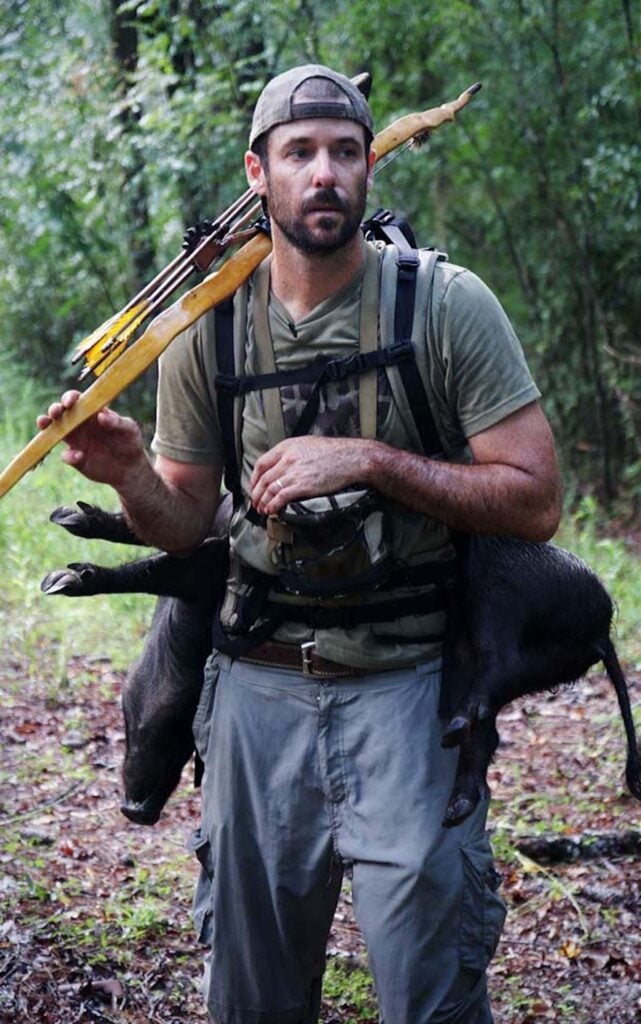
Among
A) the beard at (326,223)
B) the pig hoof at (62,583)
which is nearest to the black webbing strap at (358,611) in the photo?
the pig hoof at (62,583)

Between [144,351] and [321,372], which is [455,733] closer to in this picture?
[321,372]

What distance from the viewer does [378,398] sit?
2670mm

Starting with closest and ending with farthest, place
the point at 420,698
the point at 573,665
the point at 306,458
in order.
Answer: the point at 306,458 < the point at 420,698 < the point at 573,665

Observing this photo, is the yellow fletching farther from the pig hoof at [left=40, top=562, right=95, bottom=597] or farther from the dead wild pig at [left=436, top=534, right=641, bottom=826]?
the dead wild pig at [left=436, top=534, right=641, bottom=826]

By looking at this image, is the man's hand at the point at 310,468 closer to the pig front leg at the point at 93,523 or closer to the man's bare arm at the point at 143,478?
the man's bare arm at the point at 143,478

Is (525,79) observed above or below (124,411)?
above

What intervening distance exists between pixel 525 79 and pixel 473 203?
5.30ft

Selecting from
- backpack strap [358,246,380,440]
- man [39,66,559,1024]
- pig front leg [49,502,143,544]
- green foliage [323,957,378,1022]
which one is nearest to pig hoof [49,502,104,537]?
pig front leg [49,502,143,544]

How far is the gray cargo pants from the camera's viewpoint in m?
2.59

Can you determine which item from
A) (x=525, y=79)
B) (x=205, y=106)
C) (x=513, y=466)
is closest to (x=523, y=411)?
(x=513, y=466)

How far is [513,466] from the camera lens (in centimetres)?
261

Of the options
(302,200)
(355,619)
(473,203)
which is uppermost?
(473,203)

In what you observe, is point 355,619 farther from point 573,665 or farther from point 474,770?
point 573,665

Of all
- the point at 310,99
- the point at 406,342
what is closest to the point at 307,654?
the point at 406,342
